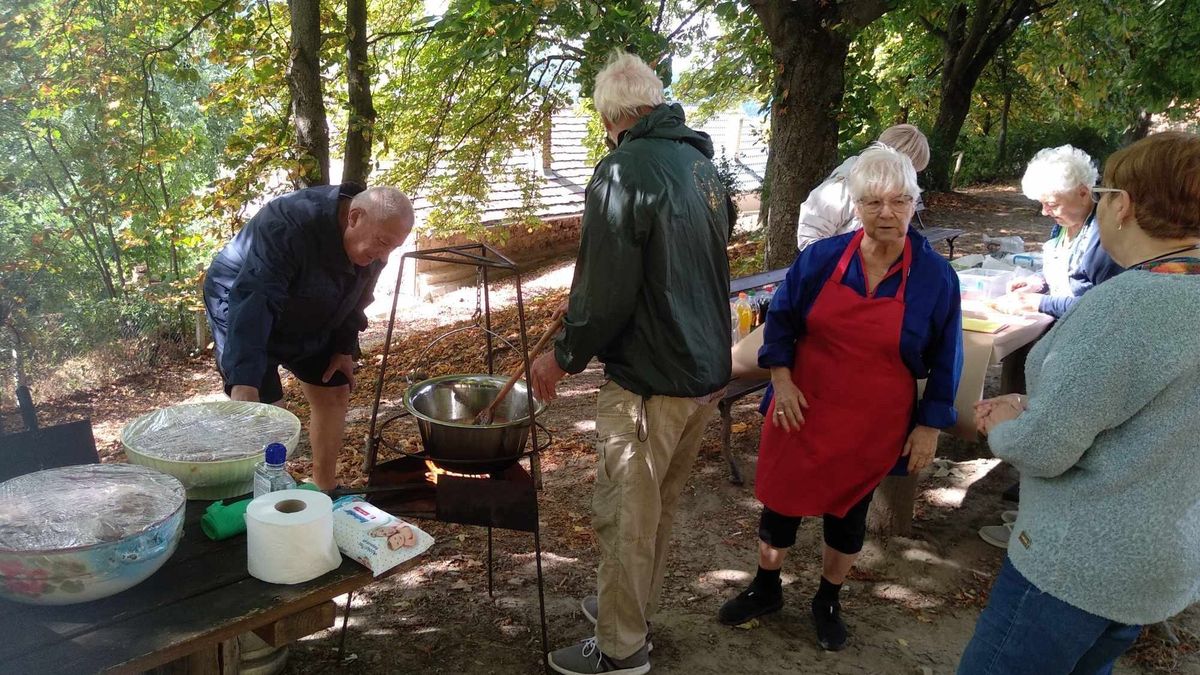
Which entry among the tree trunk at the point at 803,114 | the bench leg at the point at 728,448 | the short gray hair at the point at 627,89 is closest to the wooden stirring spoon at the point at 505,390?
the short gray hair at the point at 627,89

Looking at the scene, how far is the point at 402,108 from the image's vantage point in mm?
8727

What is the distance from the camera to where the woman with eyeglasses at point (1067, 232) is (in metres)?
3.52

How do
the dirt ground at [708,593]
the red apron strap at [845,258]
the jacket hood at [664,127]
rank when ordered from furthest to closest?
the dirt ground at [708,593]
the red apron strap at [845,258]
the jacket hood at [664,127]

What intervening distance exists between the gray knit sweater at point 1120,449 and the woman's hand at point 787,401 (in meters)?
1.01

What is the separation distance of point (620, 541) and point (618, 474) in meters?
0.23

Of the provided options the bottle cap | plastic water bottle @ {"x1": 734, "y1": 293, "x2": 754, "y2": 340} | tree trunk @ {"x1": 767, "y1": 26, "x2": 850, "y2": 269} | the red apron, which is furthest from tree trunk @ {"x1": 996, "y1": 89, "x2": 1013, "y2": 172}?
the bottle cap

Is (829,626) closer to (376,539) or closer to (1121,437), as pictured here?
(1121,437)

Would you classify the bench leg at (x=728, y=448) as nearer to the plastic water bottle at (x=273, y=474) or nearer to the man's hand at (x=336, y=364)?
the man's hand at (x=336, y=364)

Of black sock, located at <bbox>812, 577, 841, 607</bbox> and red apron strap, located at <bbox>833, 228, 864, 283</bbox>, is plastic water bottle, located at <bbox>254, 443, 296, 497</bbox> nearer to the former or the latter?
red apron strap, located at <bbox>833, 228, 864, 283</bbox>

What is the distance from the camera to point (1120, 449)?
5.11ft

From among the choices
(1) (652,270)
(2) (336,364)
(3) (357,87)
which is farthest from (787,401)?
(3) (357,87)

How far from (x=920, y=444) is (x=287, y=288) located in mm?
2407

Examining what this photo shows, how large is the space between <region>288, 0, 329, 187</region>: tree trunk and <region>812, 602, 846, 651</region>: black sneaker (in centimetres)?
518

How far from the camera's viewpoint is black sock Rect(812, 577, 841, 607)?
3014mm
